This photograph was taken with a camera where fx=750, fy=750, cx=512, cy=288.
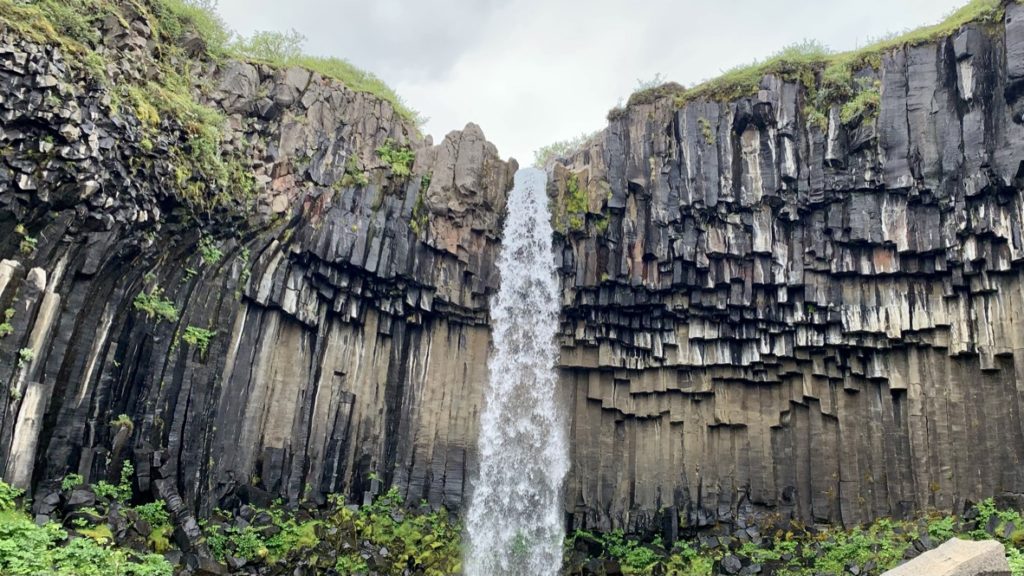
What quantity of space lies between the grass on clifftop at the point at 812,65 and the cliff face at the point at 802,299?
0.36 meters

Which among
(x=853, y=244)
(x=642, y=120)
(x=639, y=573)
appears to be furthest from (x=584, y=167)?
(x=639, y=573)

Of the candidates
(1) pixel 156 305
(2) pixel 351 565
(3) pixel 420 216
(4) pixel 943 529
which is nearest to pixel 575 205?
(3) pixel 420 216

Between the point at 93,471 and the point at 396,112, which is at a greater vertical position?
the point at 396,112

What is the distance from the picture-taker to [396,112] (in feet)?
70.4

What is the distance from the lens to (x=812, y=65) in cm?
2002

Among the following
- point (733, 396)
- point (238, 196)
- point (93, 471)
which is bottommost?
point (93, 471)

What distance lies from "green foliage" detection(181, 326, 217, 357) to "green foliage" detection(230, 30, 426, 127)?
8.02 metres

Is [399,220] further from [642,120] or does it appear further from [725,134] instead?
[725,134]

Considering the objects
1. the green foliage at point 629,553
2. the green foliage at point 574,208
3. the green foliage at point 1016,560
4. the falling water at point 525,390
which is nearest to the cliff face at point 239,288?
the falling water at point 525,390

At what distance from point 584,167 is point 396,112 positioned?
5.61 meters

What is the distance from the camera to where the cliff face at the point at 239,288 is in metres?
12.6

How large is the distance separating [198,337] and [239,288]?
1.61 meters

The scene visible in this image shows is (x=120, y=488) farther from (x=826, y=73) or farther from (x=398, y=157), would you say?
(x=826, y=73)

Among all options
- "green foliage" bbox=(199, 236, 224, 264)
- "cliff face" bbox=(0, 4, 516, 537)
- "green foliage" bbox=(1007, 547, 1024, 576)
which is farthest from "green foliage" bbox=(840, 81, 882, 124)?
"green foliage" bbox=(199, 236, 224, 264)
